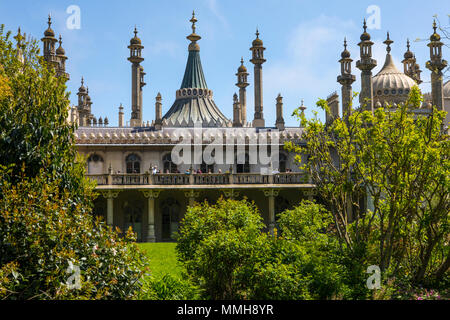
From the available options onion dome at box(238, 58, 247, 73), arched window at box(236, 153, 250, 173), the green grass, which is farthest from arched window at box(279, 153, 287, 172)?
onion dome at box(238, 58, 247, 73)

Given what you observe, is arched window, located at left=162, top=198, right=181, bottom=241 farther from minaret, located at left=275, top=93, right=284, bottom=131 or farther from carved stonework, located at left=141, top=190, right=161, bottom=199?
minaret, located at left=275, top=93, right=284, bottom=131

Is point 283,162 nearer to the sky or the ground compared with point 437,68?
nearer to the ground

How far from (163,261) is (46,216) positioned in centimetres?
1079

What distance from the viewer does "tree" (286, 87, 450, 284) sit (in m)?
13.6

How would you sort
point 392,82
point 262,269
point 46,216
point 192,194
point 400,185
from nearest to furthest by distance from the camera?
point 46,216, point 262,269, point 400,185, point 192,194, point 392,82

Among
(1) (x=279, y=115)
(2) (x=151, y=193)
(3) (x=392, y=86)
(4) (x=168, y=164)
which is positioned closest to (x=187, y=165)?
(4) (x=168, y=164)

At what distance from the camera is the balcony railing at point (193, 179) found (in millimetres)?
33375

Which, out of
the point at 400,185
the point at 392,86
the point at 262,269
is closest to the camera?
the point at 262,269

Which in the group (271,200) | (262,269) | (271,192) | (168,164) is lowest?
(262,269)

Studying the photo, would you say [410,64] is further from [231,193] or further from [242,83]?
[231,193]

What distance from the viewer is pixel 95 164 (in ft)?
120

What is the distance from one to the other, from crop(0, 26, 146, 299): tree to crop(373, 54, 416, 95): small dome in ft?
154

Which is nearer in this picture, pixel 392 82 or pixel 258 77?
pixel 258 77
